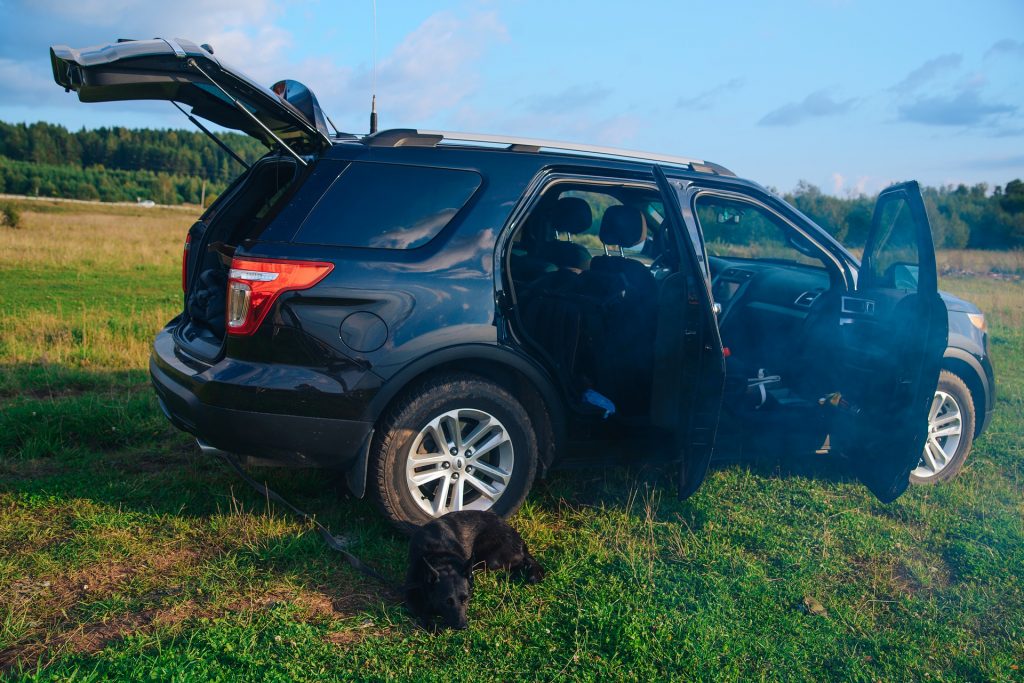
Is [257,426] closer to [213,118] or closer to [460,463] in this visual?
[460,463]

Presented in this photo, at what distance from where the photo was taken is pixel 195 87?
3.65 metres

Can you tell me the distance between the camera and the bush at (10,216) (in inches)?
972

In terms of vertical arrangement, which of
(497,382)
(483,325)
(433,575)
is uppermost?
(483,325)

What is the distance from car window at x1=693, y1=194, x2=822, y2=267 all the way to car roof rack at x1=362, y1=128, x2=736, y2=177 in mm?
194

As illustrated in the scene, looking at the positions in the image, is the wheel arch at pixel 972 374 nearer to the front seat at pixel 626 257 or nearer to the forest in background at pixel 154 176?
the front seat at pixel 626 257

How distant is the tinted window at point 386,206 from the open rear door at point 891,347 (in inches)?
91.6

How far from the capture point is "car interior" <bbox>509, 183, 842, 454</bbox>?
428cm

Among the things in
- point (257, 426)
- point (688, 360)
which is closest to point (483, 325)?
point (688, 360)

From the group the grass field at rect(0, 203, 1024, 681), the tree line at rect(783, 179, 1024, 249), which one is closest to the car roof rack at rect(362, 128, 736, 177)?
the grass field at rect(0, 203, 1024, 681)

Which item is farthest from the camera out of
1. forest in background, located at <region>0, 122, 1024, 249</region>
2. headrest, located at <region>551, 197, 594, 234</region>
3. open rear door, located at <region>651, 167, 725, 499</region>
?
forest in background, located at <region>0, 122, 1024, 249</region>

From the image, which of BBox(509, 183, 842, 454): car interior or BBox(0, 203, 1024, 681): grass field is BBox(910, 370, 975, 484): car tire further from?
BBox(509, 183, 842, 454): car interior

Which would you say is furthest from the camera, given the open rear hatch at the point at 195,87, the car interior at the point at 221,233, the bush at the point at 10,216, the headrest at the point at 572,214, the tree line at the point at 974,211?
the tree line at the point at 974,211

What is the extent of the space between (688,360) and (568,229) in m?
1.81

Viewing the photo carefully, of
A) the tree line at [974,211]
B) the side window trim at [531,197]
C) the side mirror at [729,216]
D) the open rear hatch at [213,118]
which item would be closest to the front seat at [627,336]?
the side window trim at [531,197]
